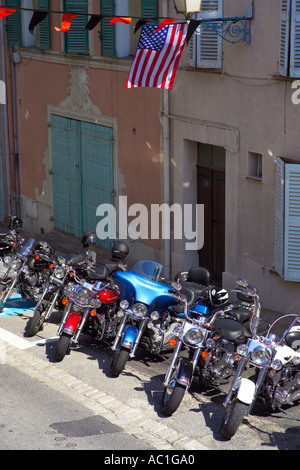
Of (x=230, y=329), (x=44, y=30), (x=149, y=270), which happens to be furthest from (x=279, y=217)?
(x=44, y=30)

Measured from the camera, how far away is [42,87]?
16.8 m

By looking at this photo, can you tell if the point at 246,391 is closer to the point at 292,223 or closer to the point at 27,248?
the point at 292,223

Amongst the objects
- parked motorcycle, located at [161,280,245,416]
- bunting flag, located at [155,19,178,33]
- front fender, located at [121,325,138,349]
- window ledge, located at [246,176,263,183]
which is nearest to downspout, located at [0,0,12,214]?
bunting flag, located at [155,19,178,33]

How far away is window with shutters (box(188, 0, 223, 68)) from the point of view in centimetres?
1177

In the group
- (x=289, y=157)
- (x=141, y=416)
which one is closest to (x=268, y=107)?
(x=289, y=157)

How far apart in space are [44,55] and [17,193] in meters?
3.44

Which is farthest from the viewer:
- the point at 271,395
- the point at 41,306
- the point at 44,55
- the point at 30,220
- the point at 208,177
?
the point at 30,220

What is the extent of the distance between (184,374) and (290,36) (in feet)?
15.7

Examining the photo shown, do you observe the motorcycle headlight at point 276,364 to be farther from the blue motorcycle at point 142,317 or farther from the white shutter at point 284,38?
the white shutter at point 284,38

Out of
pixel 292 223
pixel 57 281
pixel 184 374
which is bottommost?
pixel 184 374

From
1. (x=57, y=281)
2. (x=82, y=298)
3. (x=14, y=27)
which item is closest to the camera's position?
(x=82, y=298)

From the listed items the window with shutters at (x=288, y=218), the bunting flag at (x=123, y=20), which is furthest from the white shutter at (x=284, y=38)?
the bunting flag at (x=123, y=20)

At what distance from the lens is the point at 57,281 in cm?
1067
